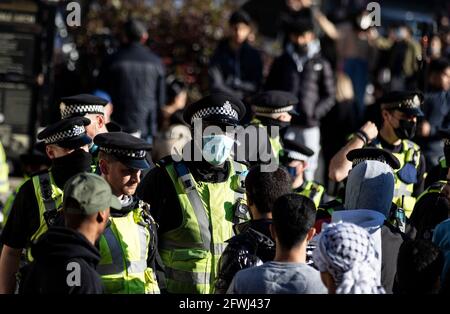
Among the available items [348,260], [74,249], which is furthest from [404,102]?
[74,249]

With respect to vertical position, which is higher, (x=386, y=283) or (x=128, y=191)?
(x=128, y=191)

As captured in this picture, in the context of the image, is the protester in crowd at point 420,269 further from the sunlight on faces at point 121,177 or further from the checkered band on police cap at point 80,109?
the checkered band on police cap at point 80,109

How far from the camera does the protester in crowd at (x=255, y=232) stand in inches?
229

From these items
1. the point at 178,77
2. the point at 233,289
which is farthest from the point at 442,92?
the point at 233,289

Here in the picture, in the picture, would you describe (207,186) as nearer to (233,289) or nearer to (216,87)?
(233,289)

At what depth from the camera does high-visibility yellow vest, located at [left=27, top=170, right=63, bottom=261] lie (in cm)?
657

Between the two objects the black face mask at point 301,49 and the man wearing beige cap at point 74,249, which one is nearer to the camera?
the man wearing beige cap at point 74,249

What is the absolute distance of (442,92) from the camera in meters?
11.6

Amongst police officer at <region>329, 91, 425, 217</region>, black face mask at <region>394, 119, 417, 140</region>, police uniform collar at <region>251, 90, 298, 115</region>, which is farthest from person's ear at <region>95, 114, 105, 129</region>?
black face mask at <region>394, 119, 417, 140</region>

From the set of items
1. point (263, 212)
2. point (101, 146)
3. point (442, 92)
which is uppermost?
point (442, 92)

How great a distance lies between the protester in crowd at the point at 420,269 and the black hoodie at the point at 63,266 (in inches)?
60.7

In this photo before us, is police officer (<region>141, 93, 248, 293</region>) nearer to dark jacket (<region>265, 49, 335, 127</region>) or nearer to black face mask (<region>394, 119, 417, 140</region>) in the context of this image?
black face mask (<region>394, 119, 417, 140</region>)

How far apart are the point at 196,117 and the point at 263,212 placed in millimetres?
1528

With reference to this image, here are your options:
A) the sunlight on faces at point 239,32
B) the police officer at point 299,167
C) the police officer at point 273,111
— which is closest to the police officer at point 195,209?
the police officer at point 299,167
